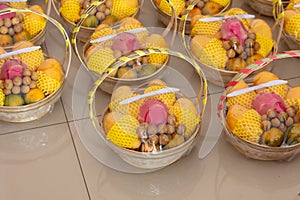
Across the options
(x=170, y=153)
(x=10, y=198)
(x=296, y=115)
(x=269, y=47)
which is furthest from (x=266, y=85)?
(x=10, y=198)

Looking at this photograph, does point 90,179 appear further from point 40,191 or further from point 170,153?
point 170,153

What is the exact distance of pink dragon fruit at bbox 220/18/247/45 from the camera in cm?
149

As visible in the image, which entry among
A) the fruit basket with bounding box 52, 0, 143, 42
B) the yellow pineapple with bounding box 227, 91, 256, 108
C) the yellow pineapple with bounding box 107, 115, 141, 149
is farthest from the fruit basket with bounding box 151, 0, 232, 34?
the yellow pineapple with bounding box 107, 115, 141, 149

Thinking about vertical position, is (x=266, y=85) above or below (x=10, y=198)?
above

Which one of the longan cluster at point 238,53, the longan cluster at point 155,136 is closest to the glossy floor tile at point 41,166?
the longan cluster at point 155,136

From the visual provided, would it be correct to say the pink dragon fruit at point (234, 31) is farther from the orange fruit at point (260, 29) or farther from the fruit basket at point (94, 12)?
the fruit basket at point (94, 12)

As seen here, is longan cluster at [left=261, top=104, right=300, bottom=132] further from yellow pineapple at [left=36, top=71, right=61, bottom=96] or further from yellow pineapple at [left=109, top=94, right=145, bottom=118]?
yellow pineapple at [left=36, top=71, right=61, bottom=96]

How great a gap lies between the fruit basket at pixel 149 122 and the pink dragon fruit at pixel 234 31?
0.83 ft

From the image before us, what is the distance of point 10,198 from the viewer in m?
1.23

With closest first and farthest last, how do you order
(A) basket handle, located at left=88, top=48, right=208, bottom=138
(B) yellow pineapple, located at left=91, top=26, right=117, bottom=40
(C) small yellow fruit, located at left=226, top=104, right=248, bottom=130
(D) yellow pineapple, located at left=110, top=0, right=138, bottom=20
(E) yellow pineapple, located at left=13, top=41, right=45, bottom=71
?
(A) basket handle, located at left=88, top=48, right=208, bottom=138 → (C) small yellow fruit, located at left=226, top=104, right=248, bottom=130 → (E) yellow pineapple, located at left=13, top=41, right=45, bottom=71 → (B) yellow pineapple, located at left=91, top=26, right=117, bottom=40 → (D) yellow pineapple, located at left=110, top=0, right=138, bottom=20

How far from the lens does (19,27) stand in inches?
60.1

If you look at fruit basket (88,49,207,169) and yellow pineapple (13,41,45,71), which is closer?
fruit basket (88,49,207,169)

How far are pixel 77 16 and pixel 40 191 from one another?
0.64 meters

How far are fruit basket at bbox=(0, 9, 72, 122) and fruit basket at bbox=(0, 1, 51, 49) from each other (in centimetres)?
8
